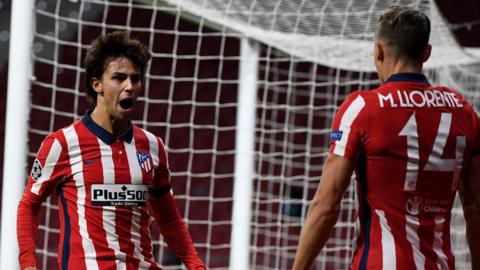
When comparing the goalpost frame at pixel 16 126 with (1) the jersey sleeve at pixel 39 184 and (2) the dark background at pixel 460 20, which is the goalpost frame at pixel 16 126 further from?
(2) the dark background at pixel 460 20

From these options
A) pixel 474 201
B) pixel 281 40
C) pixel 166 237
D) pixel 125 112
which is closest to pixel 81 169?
pixel 125 112

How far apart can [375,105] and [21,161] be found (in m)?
2.19

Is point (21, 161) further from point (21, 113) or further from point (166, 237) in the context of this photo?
point (166, 237)

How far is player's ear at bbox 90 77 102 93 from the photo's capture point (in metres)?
3.06

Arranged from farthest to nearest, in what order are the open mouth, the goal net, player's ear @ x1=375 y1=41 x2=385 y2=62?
1. the goal net
2. the open mouth
3. player's ear @ x1=375 y1=41 x2=385 y2=62

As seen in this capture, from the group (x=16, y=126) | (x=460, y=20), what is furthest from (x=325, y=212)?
(x=460, y=20)

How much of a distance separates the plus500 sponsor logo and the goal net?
0.79 metres

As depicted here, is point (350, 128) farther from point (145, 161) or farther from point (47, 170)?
point (47, 170)

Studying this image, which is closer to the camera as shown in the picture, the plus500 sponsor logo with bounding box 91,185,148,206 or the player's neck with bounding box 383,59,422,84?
the player's neck with bounding box 383,59,422,84

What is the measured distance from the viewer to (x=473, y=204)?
236 cm

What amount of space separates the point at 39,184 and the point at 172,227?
53 centimetres

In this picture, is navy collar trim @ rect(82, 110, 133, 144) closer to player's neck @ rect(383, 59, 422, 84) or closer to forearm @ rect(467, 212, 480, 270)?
player's neck @ rect(383, 59, 422, 84)

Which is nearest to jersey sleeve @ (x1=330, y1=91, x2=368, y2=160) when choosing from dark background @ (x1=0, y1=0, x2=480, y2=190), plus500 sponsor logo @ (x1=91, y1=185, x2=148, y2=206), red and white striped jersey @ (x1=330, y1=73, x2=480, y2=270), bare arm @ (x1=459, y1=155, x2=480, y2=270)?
red and white striped jersey @ (x1=330, y1=73, x2=480, y2=270)

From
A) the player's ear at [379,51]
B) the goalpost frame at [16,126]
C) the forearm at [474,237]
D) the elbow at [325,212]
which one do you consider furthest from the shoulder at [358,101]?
the goalpost frame at [16,126]
